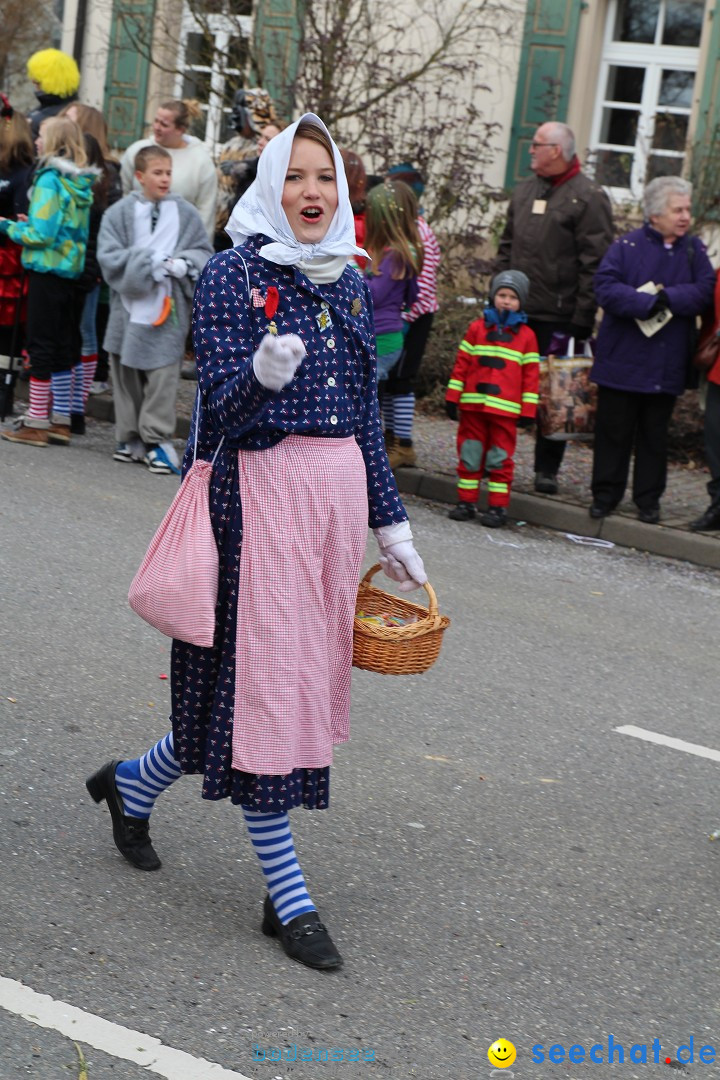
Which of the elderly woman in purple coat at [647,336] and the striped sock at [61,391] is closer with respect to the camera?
the elderly woman in purple coat at [647,336]

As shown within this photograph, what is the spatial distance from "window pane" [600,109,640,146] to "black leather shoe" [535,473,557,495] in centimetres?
729

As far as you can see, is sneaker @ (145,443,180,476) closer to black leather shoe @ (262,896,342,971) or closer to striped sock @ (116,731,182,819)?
striped sock @ (116,731,182,819)

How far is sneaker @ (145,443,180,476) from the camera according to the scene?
30.4 feet

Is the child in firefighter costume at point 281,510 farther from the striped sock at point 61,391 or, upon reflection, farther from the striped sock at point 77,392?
the striped sock at point 77,392

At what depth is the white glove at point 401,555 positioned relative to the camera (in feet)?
12.6

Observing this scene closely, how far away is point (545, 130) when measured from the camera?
947 cm

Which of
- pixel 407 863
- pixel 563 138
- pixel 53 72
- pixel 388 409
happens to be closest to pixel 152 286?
pixel 388 409

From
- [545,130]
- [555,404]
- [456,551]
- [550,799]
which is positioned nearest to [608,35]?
[545,130]

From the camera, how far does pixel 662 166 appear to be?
14195 millimetres

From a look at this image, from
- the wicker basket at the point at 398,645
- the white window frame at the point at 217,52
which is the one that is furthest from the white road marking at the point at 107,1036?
the white window frame at the point at 217,52

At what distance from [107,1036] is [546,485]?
693cm

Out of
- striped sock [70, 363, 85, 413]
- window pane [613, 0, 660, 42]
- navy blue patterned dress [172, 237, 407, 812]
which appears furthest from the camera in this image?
window pane [613, 0, 660, 42]

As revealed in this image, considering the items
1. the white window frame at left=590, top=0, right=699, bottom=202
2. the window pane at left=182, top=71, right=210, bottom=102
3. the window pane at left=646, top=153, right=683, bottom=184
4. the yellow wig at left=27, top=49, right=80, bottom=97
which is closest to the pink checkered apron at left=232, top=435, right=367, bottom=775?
the yellow wig at left=27, top=49, right=80, bottom=97

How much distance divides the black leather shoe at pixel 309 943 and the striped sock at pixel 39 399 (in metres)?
6.37
